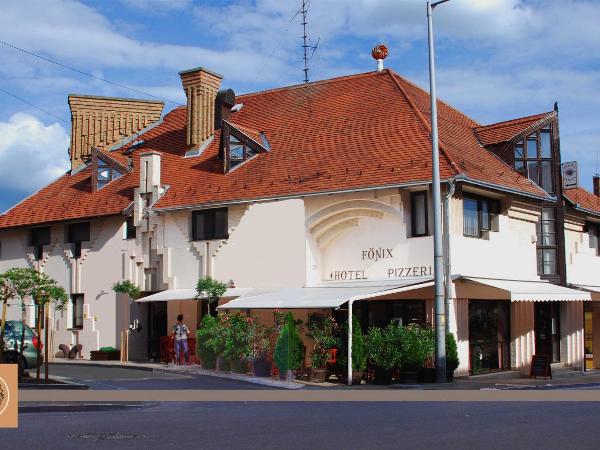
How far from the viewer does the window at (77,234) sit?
32.1 meters

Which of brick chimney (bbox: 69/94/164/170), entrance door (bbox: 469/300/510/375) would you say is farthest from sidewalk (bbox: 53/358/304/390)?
brick chimney (bbox: 69/94/164/170)

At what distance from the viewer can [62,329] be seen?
32000 millimetres

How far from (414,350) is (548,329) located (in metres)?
9.61

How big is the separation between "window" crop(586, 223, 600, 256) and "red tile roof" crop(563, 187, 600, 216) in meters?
0.72

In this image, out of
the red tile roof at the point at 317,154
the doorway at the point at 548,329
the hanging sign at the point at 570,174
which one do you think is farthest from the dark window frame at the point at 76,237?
the hanging sign at the point at 570,174

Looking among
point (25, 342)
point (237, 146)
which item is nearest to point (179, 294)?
point (237, 146)

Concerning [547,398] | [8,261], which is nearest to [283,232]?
[547,398]

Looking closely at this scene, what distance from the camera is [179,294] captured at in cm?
2788

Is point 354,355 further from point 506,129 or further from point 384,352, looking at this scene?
point 506,129

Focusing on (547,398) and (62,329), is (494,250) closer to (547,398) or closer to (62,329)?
(547,398)

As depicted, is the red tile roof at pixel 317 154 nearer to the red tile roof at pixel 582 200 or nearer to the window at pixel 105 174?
the window at pixel 105 174

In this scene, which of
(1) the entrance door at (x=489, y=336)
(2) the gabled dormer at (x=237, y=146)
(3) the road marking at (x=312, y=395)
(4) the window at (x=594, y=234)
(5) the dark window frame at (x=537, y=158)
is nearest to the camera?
(3) the road marking at (x=312, y=395)

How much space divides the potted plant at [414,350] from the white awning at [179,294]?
5955mm

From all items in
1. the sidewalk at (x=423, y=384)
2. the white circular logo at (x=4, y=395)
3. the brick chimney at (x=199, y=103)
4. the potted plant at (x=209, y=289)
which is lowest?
the sidewalk at (x=423, y=384)
